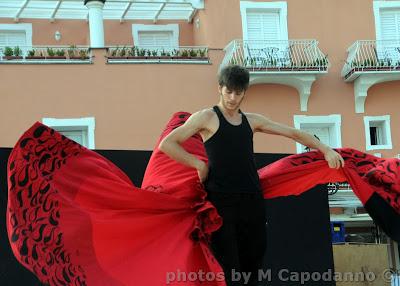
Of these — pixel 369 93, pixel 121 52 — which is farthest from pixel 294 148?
pixel 121 52

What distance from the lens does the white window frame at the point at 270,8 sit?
689 inches

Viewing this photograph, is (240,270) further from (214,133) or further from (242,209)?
(214,133)

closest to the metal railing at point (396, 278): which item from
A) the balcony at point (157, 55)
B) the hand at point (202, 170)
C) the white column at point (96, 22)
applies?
the hand at point (202, 170)

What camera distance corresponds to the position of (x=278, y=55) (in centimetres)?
1720

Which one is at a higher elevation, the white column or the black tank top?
the white column

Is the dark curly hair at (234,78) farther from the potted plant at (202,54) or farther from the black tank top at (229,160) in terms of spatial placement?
the potted plant at (202,54)

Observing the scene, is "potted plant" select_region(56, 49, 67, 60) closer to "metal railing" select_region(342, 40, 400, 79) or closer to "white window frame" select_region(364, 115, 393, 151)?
"metal railing" select_region(342, 40, 400, 79)

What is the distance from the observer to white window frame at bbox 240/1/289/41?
1750cm

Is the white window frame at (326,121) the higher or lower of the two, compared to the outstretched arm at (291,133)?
higher

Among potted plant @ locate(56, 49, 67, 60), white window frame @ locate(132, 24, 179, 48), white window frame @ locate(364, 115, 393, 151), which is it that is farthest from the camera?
white window frame @ locate(132, 24, 179, 48)

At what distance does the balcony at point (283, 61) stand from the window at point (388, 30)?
50.1 inches

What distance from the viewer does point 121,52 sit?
658 inches

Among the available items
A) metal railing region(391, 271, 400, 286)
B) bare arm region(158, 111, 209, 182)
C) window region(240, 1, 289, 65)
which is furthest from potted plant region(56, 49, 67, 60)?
bare arm region(158, 111, 209, 182)

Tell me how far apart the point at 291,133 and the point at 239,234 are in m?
0.63
